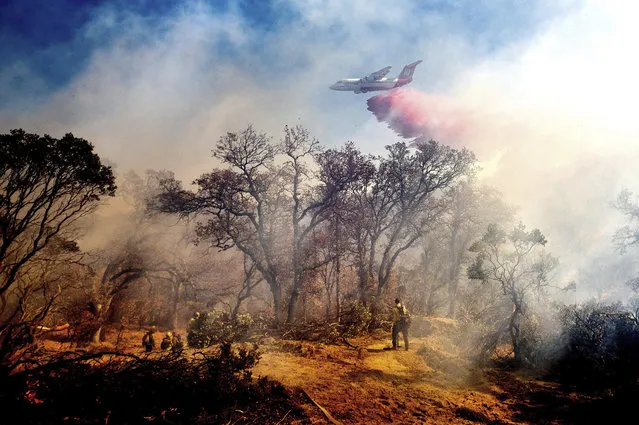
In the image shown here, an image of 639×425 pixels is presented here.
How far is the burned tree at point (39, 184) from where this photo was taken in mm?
10234

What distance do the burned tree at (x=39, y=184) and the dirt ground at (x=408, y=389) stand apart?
9.50 meters

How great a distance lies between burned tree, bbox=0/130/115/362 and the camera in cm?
1023

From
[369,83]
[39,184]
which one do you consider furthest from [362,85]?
[39,184]

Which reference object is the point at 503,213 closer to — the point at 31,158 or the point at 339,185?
the point at 339,185

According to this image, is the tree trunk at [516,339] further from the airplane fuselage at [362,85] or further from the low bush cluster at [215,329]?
the airplane fuselage at [362,85]

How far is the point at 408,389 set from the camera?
28.8 feet

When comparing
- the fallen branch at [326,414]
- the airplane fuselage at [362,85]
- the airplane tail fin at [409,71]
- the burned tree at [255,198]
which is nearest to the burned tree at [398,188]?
the burned tree at [255,198]

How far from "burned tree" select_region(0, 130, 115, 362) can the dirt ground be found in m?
9.50

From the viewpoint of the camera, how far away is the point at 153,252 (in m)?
27.1

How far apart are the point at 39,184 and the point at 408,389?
14775mm

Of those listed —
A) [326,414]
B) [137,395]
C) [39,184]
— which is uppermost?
[39,184]

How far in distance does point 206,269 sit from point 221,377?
26.9 meters

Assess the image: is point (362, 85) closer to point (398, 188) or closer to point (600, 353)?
point (398, 188)

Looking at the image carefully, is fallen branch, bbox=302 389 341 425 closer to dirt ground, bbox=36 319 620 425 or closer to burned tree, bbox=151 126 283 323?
dirt ground, bbox=36 319 620 425
